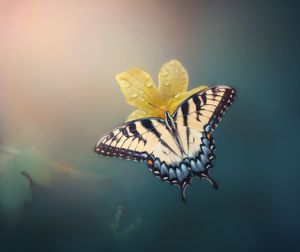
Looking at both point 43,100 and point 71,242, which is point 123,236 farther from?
point 43,100

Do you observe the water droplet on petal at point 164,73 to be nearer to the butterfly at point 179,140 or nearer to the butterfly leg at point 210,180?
the butterfly at point 179,140

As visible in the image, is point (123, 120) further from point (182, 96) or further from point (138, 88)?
point (182, 96)

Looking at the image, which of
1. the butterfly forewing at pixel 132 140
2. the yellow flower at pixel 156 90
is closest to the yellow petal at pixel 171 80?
the yellow flower at pixel 156 90

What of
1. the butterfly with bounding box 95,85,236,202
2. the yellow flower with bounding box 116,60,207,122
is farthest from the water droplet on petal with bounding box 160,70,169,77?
the butterfly with bounding box 95,85,236,202

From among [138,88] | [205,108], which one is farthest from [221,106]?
[138,88]

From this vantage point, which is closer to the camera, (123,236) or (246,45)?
(123,236)

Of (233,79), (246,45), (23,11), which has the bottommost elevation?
(233,79)

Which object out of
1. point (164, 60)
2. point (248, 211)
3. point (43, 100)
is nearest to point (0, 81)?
point (43, 100)
